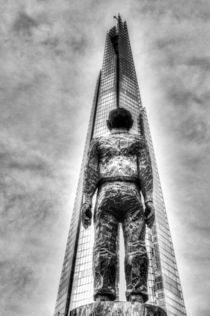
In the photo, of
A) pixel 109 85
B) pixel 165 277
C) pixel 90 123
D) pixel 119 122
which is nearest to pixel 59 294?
pixel 165 277

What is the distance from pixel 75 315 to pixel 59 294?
7268cm

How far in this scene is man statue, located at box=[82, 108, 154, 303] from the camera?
4.34 m

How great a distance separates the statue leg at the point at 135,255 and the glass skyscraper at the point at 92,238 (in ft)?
115

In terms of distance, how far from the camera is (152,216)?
507 centimetres

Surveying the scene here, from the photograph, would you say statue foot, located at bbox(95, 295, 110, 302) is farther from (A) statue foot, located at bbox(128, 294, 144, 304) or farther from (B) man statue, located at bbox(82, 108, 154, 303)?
(A) statue foot, located at bbox(128, 294, 144, 304)

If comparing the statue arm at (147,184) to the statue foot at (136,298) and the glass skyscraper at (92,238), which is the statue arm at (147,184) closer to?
the statue foot at (136,298)

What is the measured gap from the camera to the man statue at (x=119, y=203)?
14.2 feet

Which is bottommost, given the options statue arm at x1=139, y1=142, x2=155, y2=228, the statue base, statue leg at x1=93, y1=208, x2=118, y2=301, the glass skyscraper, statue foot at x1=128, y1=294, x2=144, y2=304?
the statue base

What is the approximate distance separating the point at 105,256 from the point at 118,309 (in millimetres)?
839

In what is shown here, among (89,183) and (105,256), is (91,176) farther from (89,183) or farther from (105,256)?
(105,256)

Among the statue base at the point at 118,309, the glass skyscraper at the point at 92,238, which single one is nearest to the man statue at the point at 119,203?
the statue base at the point at 118,309

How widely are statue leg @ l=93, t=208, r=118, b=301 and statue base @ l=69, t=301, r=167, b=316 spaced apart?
0.38 metres

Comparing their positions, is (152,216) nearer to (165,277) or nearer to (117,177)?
(117,177)

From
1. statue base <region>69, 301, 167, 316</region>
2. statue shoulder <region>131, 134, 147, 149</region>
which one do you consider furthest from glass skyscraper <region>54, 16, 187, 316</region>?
statue base <region>69, 301, 167, 316</region>
